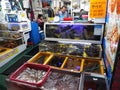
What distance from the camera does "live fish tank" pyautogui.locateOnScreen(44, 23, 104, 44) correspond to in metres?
1.89

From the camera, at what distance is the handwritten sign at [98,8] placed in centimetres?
183

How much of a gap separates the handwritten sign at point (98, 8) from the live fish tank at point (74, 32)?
179 mm

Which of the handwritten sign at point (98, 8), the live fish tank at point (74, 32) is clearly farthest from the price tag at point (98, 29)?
the handwritten sign at point (98, 8)

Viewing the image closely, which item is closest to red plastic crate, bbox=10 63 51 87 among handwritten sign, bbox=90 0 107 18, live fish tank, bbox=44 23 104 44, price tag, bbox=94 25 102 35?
live fish tank, bbox=44 23 104 44

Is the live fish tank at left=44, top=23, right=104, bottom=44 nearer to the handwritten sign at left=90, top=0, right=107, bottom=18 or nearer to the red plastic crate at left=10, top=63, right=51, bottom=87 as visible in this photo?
the handwritten sign at left=90, top=0, right=107, bottom=18

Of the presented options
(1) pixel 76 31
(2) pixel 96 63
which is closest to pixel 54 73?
(2) pixel 96 63

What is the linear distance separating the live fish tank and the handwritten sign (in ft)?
0.59

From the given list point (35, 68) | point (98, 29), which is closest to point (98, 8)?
point (98, 29)

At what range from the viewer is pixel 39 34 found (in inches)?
162

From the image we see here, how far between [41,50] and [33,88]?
103 centimetres

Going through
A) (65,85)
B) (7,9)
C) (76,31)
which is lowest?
(65,85)

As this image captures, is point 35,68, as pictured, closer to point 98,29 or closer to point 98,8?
point 98,29

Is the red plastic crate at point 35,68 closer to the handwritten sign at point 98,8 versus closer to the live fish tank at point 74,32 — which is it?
the live fish tank at point 74,32

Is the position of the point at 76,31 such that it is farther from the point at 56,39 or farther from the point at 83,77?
the point at 83,77
